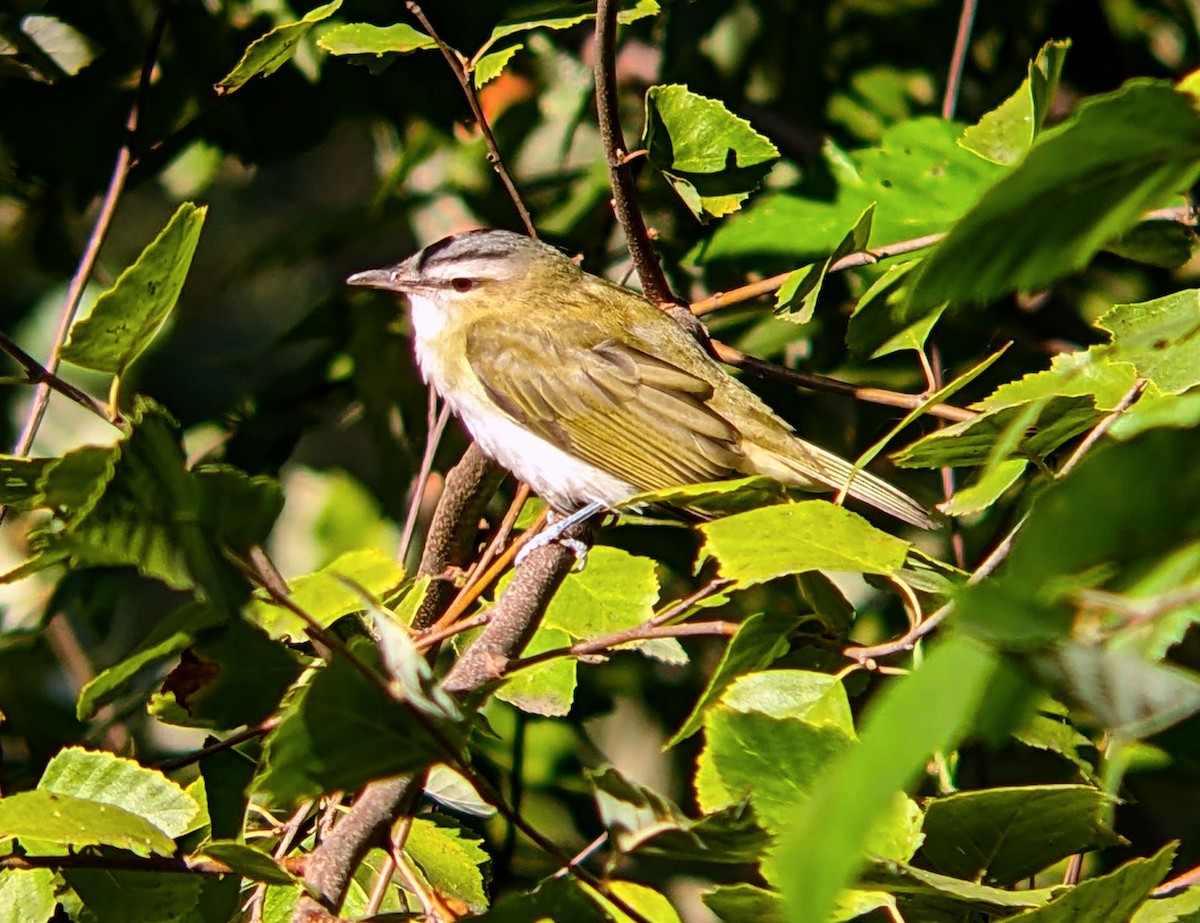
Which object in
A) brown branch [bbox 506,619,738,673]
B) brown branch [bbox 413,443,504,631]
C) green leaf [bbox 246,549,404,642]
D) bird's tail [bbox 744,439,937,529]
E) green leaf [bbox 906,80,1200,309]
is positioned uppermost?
green leaf [bbox 906,80,1200,309]

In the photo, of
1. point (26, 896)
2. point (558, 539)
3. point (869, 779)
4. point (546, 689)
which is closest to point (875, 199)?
point (558, 539)

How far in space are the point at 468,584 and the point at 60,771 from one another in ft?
1.94

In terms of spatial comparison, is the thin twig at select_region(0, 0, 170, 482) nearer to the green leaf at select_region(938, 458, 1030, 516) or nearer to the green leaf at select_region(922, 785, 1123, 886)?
the green leaf at select_region(938, 458, 1030, 516)

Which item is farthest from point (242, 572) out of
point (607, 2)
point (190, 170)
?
point (190, 170)

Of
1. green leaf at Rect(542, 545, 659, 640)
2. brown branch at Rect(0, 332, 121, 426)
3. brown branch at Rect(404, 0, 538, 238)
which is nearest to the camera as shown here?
brown branch at Rect(0, 332, 121, 426)

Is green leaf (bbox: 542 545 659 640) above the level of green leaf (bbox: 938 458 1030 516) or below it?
below

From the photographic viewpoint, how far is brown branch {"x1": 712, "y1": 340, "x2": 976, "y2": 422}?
181cm

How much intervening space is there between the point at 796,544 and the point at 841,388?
2.66ft

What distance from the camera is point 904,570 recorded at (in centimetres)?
135

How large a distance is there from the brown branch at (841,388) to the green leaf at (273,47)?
84 centimetres

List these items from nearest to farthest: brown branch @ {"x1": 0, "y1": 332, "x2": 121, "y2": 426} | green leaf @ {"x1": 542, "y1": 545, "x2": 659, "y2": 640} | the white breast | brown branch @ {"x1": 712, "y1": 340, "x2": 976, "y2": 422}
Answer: brown branch @ {"x1": 0, "y1": 332, "x2": 121, "y2": 426} → green leaf @ {"x1": 542, "y1": 545, "x2": 659, "y2": 640} → brown branch @ {"x1": 712, "y1": 340, "x2": 976, "y2": 422} → the white breast

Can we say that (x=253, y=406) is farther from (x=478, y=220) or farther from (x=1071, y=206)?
(x=1071, y=206)

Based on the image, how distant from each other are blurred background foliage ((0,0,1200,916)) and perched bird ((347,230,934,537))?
108mm

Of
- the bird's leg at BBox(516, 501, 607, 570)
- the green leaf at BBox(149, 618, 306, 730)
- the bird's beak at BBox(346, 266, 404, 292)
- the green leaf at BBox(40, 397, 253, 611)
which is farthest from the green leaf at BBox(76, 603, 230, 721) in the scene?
the bird's beak at BBox(346, 266, 404, 292)
